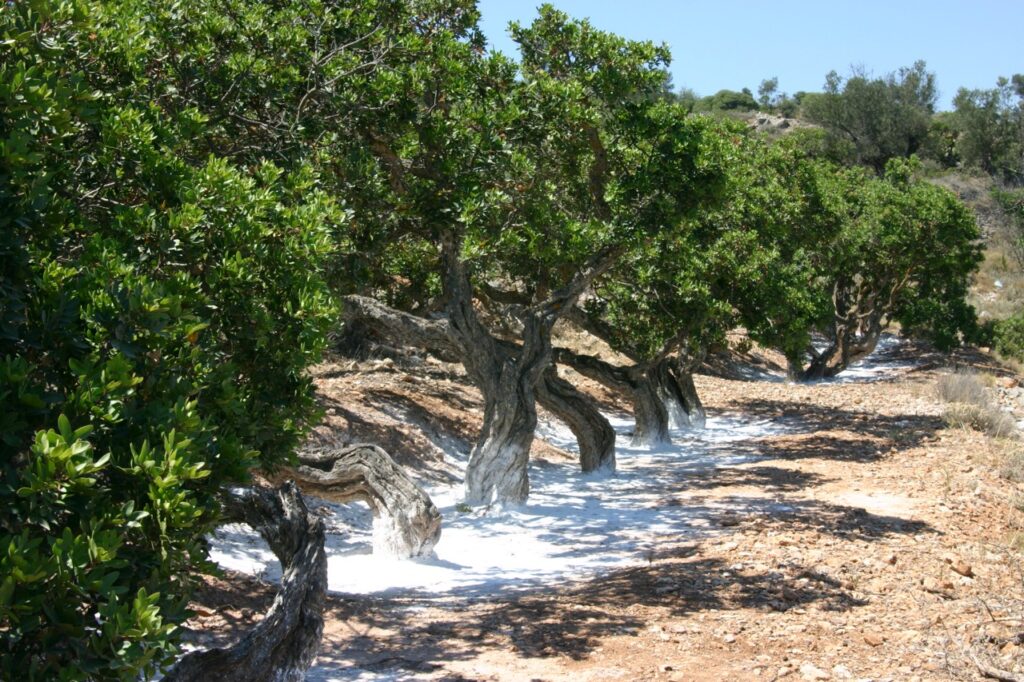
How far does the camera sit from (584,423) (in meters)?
13.9

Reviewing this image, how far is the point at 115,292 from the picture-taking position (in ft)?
12.6

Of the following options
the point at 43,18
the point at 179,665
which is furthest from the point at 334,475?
the point at 43,18

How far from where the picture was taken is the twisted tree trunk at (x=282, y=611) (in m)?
5.00

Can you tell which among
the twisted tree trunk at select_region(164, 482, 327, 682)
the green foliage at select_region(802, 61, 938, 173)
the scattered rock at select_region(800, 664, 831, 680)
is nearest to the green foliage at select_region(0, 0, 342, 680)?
the twisted tree trunk at select_region(164, 482, 327, 682)

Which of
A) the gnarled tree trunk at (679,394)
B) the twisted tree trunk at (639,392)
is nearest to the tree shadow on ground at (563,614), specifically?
the twisted tree trunk at (639,392)

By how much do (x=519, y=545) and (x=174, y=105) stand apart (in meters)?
5.41

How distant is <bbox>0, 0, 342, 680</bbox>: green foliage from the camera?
3152mm

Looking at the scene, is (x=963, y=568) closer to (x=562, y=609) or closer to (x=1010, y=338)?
(x=562, y=609)

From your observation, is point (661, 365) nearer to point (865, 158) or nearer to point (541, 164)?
point (541, 164)

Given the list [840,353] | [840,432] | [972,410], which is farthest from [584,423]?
[840,353]

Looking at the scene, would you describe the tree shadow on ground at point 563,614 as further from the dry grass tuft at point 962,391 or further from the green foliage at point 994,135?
the green foliage at point 994,135

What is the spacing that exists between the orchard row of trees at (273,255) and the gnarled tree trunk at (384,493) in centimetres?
9

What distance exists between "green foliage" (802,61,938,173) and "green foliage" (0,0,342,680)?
51463mm

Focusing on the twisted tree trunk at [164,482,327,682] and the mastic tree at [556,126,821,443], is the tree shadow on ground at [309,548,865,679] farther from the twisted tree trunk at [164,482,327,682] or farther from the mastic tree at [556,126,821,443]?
the mastic tree at [556,126,821,443]
